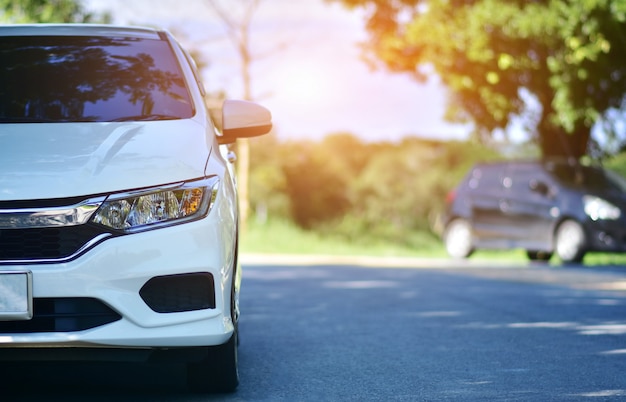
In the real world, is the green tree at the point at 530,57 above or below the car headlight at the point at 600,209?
above

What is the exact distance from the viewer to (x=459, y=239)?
18938mm

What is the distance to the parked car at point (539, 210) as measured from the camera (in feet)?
53.1

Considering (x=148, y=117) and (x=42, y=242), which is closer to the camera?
(x=42, y=242)

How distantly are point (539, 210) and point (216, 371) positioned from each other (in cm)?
1287

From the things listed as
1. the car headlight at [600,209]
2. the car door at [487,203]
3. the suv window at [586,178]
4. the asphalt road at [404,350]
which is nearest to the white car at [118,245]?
the asphalt road at [404,350]

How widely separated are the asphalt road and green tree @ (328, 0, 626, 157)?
6367 millimetres

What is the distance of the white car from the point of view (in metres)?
4.45

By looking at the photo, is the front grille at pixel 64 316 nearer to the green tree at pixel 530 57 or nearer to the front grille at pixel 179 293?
the front grille at pixel 179 293

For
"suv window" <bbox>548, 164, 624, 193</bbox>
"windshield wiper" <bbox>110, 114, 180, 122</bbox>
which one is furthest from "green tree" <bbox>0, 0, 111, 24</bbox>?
"windshield wiper" <bbox>110, 114, 180, 122</bbox>

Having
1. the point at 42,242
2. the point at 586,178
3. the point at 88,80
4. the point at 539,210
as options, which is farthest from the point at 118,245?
the point at 586,178

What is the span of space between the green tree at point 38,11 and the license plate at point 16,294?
9.50 metres

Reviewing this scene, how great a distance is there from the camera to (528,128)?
2195 cm

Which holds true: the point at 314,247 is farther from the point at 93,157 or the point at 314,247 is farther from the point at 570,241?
the point at 93,157

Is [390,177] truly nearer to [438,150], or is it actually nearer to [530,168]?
[438,150]
